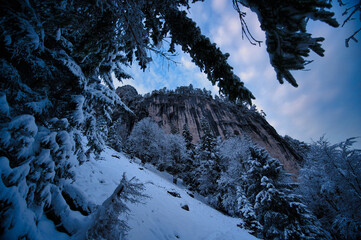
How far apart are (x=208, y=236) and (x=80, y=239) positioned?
5.17m

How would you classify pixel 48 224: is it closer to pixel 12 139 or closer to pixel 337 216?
pixel 12 139

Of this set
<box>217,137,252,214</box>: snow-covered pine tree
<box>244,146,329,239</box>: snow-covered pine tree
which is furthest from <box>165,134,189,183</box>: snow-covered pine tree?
<box>244,146,329,239</box>: snow-covered pine tree

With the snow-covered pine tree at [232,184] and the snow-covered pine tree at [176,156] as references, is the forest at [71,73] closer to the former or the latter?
the snow-covered pine tree at [232,184]

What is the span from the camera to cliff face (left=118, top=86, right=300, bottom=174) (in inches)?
1589

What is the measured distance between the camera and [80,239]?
1760mm

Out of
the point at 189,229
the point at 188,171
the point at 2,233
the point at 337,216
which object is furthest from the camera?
the point at 188,171

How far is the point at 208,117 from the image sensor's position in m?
46.0

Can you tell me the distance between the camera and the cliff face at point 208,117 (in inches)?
1589

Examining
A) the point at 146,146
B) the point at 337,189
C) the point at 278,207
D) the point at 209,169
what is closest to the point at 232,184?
the point at 209,169

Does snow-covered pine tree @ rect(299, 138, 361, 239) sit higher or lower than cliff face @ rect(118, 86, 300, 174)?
lower

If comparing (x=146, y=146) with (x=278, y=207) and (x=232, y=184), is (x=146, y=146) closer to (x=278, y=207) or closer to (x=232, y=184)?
(x=232, y=184)

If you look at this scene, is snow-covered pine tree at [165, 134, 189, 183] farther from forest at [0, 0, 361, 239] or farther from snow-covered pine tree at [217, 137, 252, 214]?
forest at [0, 0, 361, 239]

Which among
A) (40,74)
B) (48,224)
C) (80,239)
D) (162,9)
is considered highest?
(162,9)

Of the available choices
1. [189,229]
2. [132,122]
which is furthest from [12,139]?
[132,122]
